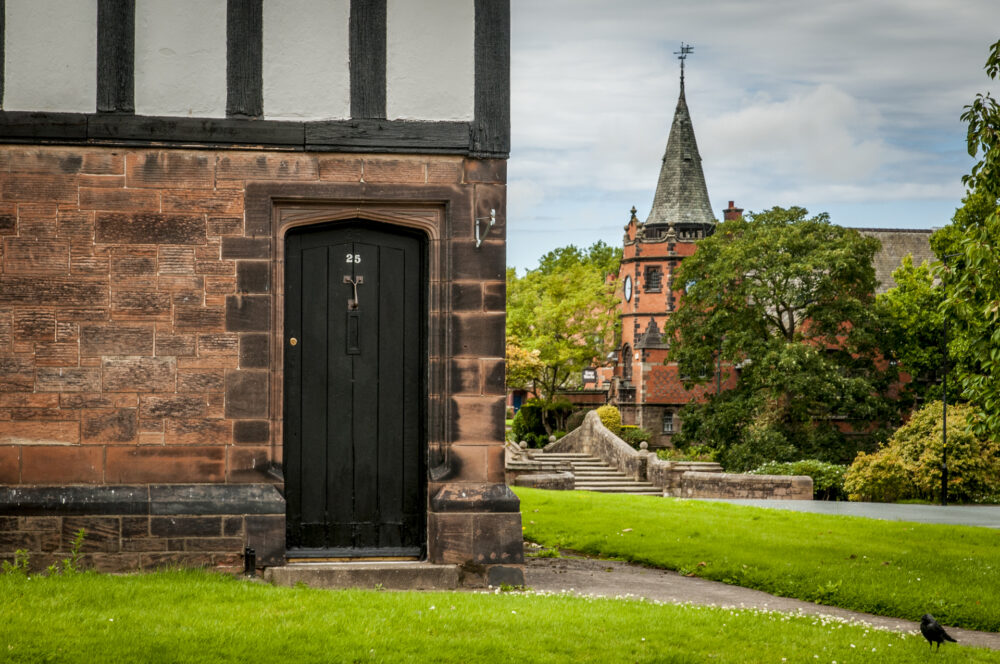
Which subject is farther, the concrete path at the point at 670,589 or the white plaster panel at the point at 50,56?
the white plaster panel at the point at 50,56

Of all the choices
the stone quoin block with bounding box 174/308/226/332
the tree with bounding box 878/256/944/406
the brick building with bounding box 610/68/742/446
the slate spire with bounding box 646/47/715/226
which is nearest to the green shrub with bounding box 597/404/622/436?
the brick building with bounding box 610/68/742/446

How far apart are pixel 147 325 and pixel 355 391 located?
191 cm

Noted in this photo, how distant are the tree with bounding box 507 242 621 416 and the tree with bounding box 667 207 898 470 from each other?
52.0 ft

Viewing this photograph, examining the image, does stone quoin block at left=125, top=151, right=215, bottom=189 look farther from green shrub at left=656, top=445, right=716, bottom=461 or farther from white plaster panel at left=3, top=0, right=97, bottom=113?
green shrub at left=656, top=445, right=716, bottom=461

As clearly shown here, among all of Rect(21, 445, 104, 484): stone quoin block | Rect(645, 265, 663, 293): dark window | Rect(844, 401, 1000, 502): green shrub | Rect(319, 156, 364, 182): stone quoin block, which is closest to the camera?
Rect(21, 445, 104, 484): stone quoin block

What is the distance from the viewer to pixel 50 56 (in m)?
9.67

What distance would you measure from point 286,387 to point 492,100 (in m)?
3.19

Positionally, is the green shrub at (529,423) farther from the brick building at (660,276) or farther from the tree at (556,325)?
the brick building at (660,276)

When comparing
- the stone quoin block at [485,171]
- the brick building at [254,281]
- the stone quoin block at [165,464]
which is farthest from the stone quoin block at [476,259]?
the stone quoin block at [165,464]

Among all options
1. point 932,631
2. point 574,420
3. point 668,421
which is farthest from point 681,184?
point 932,631

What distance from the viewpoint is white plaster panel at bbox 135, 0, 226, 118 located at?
9727mm

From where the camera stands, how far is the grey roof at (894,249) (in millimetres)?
57344

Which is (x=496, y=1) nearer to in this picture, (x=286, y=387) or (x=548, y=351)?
(x=286, y=387)

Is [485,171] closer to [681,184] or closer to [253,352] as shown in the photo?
[253,352]
